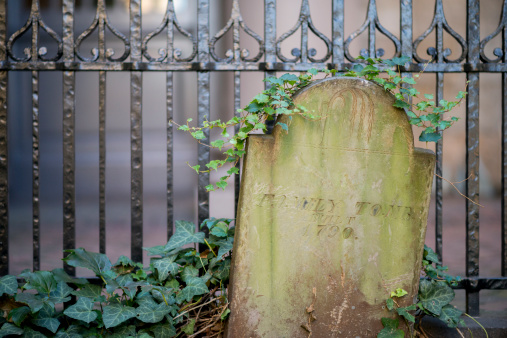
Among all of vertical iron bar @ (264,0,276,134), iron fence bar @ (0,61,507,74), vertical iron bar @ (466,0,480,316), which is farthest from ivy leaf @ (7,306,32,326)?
vertical iron bar @ (466,0,480,316)

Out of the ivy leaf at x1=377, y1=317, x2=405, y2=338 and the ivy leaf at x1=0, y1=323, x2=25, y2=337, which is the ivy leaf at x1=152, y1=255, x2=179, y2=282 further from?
the ivy leaf at x1=377, y1=317, x2=405, y2=338

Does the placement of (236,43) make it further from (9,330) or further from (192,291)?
(9,330)

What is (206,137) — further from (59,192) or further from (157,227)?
(59,192)

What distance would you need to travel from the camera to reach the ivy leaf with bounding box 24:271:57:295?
2340 mm

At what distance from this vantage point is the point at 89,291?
94.3 inches

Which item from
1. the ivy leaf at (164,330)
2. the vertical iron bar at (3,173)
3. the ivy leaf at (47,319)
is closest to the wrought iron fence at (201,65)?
the vertical iron bar at (3,173)

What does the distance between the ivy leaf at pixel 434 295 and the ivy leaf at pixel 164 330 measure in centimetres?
123

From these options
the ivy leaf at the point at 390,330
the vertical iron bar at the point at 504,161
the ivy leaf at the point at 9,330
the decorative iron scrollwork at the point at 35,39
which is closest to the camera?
the ivy leaf at the point at 9,330

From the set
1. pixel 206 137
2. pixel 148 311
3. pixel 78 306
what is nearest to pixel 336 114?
pixel 206 137

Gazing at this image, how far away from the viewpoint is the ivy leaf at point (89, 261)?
236 centimetres

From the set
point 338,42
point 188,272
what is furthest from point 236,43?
point 188,272

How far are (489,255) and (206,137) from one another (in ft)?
14.1

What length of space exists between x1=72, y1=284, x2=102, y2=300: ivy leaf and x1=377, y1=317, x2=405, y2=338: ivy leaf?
1.38 metres

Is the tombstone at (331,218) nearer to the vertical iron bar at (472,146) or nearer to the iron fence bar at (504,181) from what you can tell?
the vertical iron bar at (472,146)
